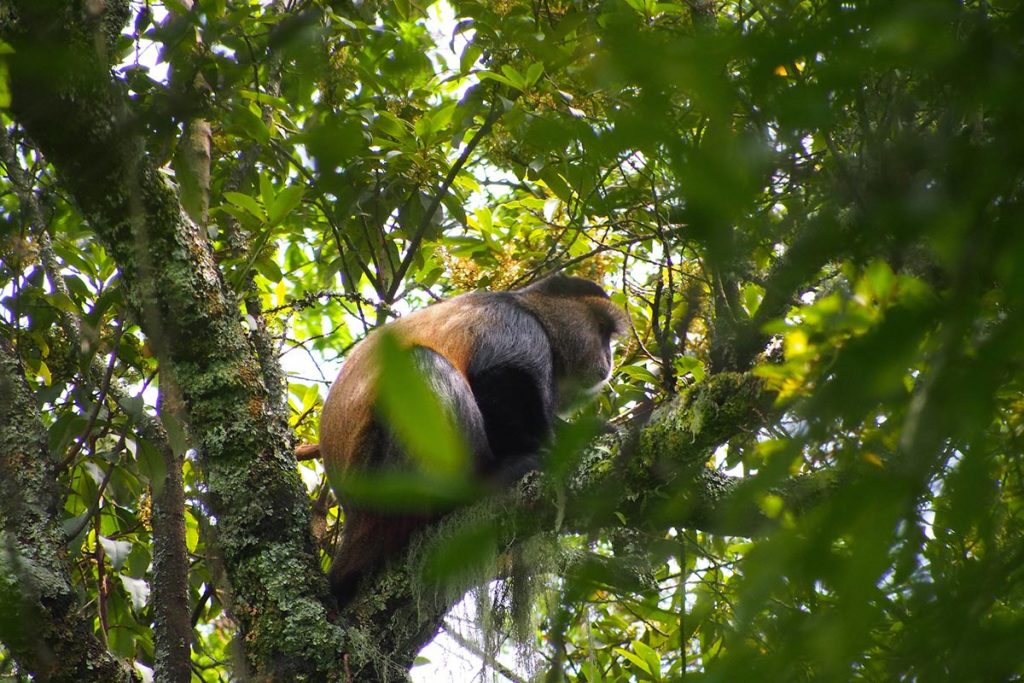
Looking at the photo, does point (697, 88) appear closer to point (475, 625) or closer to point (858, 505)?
point (858, 505)

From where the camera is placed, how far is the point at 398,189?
14.5 ft

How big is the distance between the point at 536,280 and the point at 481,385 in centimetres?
105

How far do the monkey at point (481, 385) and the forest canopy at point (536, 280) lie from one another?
0.15 metres

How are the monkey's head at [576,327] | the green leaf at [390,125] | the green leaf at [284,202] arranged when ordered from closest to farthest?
the green leaf at [284,202] < the green leaf at [390,125] < the monkey's head at [576,327]

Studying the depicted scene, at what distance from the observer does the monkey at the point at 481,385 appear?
3502mm

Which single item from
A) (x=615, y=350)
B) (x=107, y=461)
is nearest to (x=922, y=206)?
(x=107, y=461)

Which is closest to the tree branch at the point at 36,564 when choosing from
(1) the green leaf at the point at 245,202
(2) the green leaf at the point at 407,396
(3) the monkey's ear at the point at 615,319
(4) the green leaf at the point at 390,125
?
(1) the green leaf at the point at 245,202

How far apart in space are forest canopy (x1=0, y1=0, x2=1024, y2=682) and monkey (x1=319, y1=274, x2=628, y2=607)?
150 millimetres

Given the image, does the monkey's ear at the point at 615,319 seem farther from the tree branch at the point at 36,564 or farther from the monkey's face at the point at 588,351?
the tree branch at the point at 36,564

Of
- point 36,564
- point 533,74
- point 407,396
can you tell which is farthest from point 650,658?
point 407,396

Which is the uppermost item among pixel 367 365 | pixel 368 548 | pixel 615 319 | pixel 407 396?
pixel 615 319

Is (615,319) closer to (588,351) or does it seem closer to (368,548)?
(588,351)

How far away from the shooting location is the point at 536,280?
17.4ft

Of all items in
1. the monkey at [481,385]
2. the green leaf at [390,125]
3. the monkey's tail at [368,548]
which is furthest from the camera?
the green leaf at [390,125]
